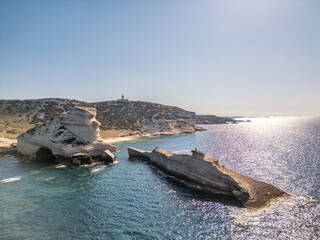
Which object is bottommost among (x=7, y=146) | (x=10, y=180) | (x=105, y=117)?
(x=10, y=180)

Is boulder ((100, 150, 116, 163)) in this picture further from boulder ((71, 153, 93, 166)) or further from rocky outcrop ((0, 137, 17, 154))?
rocky outcrop ((0, 137, 17, 154))

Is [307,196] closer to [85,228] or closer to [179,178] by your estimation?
[179,178]


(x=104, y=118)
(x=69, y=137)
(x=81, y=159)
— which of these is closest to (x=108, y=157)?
(x=81, y=159)

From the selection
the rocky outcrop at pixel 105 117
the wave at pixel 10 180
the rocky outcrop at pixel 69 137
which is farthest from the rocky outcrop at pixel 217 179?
the rocky outcrop at pixel 105 117

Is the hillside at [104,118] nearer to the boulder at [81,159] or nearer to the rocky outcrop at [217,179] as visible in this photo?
the boulder at [81,159]

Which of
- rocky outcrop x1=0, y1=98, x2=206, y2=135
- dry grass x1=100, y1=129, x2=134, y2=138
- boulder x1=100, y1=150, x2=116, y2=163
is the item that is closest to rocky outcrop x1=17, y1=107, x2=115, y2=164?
boulder x1=100, y1=150, x2=116, y2=163

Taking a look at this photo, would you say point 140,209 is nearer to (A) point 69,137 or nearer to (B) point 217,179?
(B) point 217,179
